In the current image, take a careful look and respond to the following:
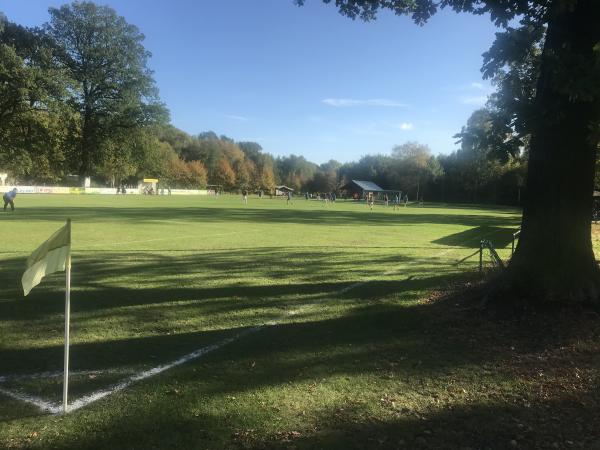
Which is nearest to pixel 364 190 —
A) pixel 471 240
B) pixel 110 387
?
pixel 471 240

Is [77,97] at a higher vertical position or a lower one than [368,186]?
higher

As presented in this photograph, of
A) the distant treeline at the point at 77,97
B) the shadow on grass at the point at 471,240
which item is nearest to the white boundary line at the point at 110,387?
the shadow on grass at the point at 471,240

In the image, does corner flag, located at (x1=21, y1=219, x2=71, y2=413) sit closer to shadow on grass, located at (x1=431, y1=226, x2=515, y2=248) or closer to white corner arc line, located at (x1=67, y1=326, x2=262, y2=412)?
Answer: white corner arc line, located at (x1=67, y1=326, x2=262, y2=412)

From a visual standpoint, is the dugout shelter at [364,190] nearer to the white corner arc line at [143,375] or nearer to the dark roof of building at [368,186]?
the dark roof of building at [368,186]

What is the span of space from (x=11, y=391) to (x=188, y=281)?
535cm

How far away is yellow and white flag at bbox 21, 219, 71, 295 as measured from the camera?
13.2 ft

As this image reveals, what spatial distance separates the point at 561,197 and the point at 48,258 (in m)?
6.61

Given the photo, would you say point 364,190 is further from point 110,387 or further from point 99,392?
point 99,392

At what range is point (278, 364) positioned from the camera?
541 centimetres

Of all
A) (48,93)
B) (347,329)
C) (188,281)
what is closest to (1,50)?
(48,93)

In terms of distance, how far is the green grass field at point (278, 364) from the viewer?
392 centimetres

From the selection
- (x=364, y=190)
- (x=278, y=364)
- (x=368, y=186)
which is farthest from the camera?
(x=368, y=186)

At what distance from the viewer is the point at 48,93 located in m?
54.8

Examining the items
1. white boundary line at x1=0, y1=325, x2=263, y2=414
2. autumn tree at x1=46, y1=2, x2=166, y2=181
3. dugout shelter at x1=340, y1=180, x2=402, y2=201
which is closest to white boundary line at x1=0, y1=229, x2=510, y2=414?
white boundary line at x1=0, y1=325, x2=263, y2=414
